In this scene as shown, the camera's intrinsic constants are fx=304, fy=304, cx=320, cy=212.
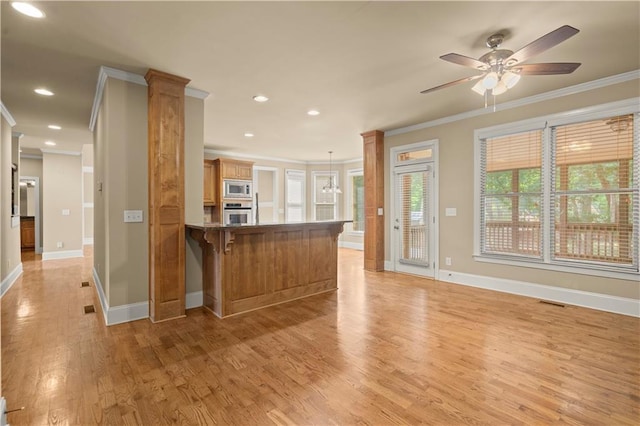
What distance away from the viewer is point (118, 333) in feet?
9.64

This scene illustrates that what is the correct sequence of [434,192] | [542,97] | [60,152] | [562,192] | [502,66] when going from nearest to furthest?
[502,66] → [562,192] → [542,97] → [434,192] → [60,152]

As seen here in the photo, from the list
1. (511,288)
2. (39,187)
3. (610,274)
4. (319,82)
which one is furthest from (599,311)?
(39,187)

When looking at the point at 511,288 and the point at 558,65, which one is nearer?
the point at 558,65

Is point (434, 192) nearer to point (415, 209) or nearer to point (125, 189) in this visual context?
point (415, 209)

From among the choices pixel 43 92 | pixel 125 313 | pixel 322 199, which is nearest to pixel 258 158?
pixel 322 199

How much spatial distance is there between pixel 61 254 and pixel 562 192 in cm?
998

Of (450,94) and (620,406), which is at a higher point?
(450,94)

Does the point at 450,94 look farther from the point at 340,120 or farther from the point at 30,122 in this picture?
the point at 30,122

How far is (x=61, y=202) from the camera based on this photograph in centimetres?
729

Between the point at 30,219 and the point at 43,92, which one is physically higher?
the point at 43,92

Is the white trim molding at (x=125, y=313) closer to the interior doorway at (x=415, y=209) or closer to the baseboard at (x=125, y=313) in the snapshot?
the baseboard at (x=125, y=313)

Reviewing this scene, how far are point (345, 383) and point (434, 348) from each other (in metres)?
0.96

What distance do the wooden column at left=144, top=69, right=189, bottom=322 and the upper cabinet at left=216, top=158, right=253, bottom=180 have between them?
4032mm

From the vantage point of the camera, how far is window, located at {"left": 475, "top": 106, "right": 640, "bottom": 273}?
3479 millimetres
